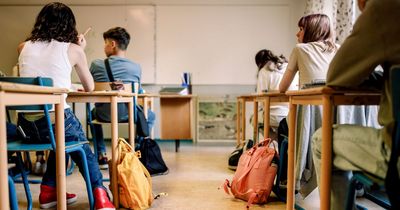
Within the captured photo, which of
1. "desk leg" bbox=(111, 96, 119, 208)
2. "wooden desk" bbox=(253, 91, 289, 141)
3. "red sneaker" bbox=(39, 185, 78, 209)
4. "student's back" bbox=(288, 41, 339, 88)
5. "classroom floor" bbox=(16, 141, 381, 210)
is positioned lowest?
"classroom floor" bbox=(16, 141, 381, 210)

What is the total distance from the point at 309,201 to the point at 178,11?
3511mm

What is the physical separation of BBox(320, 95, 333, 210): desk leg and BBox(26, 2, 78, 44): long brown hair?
1385 mm

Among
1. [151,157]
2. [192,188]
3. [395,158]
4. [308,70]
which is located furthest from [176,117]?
[395,158]

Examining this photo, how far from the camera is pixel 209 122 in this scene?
466 centimetres

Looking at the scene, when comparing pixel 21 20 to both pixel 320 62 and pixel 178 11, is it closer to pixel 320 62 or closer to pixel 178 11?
pixel 178 11

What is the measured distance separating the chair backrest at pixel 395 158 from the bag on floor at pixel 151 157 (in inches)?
76.4

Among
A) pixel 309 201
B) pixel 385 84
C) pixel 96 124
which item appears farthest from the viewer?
pixel 96 124

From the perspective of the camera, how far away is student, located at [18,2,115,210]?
5.18ft

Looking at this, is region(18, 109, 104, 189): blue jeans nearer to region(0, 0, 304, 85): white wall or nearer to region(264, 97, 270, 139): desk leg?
region(264, 97, 270, 139): desk leg

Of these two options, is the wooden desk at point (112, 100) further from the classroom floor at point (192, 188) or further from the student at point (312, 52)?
the student at point (312, 52)

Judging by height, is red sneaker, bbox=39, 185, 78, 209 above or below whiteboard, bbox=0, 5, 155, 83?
below

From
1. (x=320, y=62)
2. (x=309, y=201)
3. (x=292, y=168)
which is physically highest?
(x=320, y=62)

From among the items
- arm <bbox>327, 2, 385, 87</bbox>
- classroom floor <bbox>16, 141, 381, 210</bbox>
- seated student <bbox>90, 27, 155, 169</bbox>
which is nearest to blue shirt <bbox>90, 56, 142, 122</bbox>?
seated student <bbox>90, 27, 155, 169</bbox>

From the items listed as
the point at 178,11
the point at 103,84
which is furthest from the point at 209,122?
the point at 103,84
